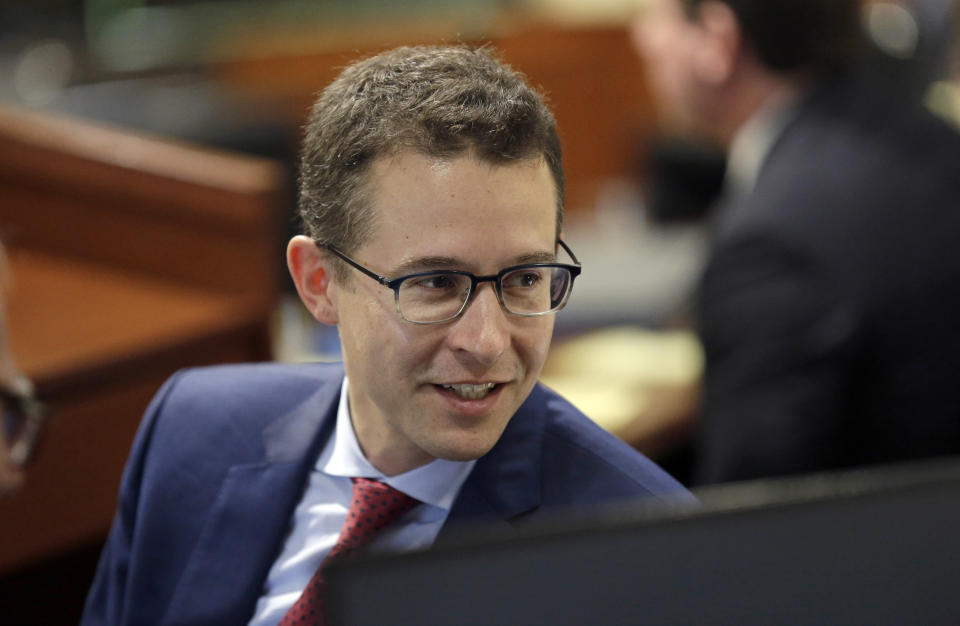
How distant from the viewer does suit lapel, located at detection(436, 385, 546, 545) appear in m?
1.03

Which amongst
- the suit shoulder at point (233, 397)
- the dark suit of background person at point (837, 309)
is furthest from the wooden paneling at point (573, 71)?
the suit shoulder at point (233, 397)

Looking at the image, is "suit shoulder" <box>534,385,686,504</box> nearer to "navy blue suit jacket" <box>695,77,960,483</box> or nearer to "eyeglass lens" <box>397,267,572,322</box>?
"eyeglass lens" <box>397,267,572,322</box>

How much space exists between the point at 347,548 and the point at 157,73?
12.0 feet

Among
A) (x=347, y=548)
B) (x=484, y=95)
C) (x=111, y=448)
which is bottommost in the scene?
(x=111, y=448)

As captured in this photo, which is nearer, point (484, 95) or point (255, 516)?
point (484, 95)

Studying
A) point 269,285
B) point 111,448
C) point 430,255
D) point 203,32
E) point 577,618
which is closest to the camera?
point 577,618

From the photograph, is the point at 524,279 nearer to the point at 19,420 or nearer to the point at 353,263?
the point at 353,263

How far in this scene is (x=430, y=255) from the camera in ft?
3.02

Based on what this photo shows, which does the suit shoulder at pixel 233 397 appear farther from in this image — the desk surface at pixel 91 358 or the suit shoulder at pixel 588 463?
the desk surface at pixel 91 358

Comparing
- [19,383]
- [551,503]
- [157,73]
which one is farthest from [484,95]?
[157,73]

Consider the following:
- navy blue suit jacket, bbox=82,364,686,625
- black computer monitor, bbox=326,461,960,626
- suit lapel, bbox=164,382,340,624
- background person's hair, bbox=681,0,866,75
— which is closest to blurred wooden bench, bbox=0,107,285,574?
navy blue suit jacket, bbox=82,364,686,625

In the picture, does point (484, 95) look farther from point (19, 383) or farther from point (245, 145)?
point (245, 145)

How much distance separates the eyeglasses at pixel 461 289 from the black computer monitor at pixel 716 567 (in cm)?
34

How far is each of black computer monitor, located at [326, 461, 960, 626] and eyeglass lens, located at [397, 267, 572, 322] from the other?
345 mm
